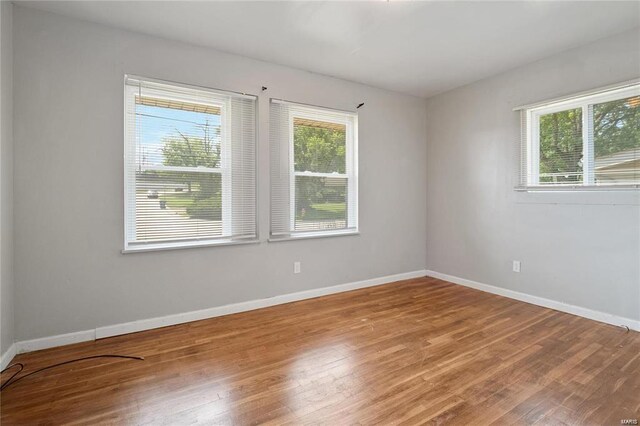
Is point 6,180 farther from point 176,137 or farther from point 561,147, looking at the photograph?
point 561,147

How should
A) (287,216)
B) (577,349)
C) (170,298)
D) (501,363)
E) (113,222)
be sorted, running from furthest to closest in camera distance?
(287,216) < (170,298) < (113,222) < (577,349) < (501,363)

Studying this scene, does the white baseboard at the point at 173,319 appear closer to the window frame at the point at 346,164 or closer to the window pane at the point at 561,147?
the window frame at the point at 346,164

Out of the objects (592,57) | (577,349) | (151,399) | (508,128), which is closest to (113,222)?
(151,399)

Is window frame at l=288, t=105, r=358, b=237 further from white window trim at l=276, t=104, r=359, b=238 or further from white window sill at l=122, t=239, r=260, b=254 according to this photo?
white window sill at l=122, t=239, r=260, b=254

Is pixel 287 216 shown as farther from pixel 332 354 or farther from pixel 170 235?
pixel 332 354

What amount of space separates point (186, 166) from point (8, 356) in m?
1.91

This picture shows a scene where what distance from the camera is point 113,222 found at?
2645mm

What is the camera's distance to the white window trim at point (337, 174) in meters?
3.54

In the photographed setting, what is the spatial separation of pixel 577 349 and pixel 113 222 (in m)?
3.91

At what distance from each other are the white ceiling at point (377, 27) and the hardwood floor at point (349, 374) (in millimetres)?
2647

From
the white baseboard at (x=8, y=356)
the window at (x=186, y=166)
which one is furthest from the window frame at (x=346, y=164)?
the white baseboard at (x=8, y=356)

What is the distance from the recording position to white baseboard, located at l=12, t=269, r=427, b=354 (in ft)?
7.93

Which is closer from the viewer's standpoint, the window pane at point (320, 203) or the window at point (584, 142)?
the window at point (584, 142)

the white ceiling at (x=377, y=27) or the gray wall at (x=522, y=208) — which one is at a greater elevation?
the white ceiling at (x=377, y=27)
